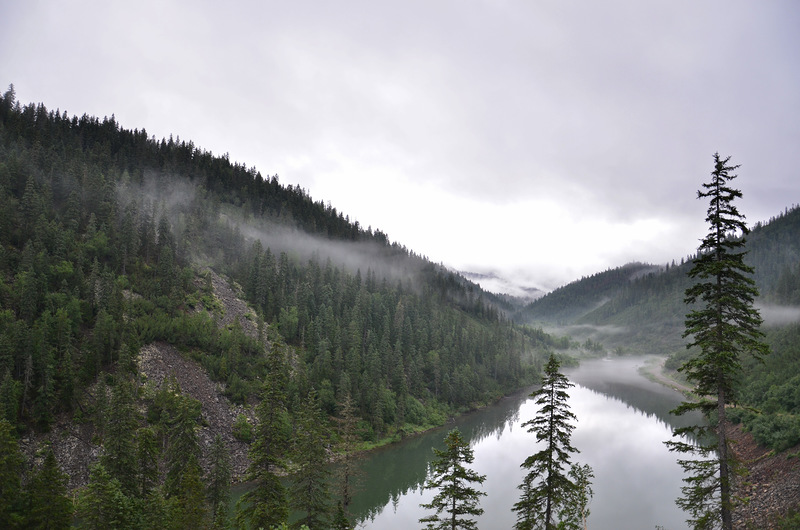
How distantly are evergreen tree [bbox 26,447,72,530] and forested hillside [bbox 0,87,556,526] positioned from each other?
4.07 feet

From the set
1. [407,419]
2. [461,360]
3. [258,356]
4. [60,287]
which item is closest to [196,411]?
[258,356]

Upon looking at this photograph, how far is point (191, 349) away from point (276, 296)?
112 feet

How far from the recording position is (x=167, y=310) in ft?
249

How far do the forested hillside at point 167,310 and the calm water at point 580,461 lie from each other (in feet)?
34.3

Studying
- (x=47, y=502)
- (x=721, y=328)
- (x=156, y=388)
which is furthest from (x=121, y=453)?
(x=721, y=328)

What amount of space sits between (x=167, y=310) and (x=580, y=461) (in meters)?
76.1

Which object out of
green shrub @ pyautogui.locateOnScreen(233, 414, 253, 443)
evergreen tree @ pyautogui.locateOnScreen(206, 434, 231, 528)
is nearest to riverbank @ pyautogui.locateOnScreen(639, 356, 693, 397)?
green shrub @ pyautogui.locateOnScreen(233, 414, 253, 443)

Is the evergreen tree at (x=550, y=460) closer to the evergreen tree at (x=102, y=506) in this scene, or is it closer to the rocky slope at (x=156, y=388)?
the evergreen tree at (x=102, y=506)

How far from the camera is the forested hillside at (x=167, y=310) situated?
164 ft

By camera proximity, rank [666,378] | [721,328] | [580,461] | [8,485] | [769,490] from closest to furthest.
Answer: [721,328]
[8,485]
[769,490]
[580,461]
[666,378]

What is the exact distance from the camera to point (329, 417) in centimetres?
7556

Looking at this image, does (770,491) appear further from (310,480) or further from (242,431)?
(242,431)

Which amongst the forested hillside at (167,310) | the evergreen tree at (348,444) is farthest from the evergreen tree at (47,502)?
the evergreen tree at (348,444)

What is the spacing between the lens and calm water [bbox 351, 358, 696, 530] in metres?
48.0
